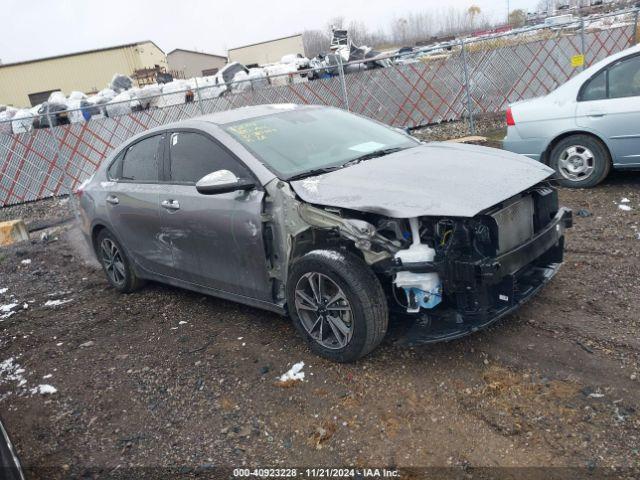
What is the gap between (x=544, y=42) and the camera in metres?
12.6

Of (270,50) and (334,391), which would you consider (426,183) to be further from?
(270,50)

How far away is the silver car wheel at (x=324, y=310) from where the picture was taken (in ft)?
10.9

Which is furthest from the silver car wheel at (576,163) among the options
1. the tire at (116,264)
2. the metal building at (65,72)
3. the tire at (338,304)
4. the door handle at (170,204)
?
the metal building at (65,72)

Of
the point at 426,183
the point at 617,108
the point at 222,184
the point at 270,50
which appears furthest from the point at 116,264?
the point at 270,50

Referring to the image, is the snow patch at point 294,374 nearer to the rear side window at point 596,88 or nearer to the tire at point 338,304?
the tire at point 338,304

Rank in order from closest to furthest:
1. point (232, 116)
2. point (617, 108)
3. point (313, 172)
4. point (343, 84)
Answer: point (313, 172), point (232, 116), point (617, 108), point (343, 84)

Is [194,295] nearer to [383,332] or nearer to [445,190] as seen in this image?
[383,332]

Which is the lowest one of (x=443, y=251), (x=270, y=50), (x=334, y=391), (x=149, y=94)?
(x=334, y=391)

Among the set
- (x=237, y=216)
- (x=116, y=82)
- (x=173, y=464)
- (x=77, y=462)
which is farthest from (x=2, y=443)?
(x=116, y=82)

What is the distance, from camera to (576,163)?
6.23 m

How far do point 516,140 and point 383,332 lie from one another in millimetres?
4187

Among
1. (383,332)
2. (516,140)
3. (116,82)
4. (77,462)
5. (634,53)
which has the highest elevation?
(116,82)

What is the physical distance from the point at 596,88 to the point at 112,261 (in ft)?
18.0

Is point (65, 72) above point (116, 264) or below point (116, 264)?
above
